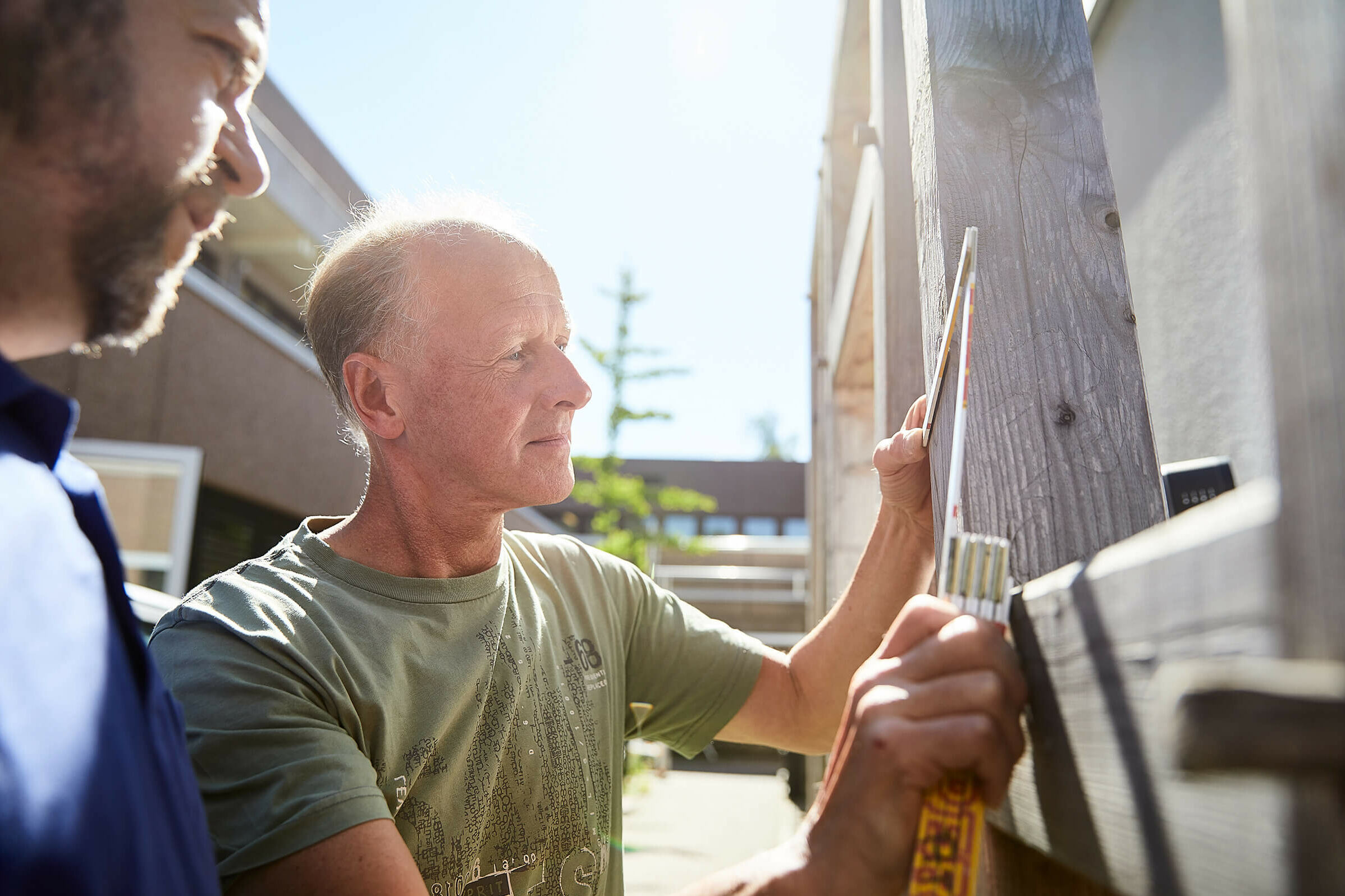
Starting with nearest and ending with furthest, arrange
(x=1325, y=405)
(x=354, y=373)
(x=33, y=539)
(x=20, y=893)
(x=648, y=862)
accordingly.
A: (x=1325, y=405) → (x=20, y=893) → (x=33, y=539) → (x=354, y=373) → (x=648, y=862)

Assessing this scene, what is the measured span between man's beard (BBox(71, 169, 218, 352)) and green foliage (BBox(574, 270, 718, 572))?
12.6m

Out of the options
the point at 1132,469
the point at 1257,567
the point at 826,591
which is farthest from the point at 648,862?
the point at 1257,567

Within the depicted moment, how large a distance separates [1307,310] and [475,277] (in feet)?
5.87

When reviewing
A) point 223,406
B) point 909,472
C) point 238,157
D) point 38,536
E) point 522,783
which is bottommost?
point 522,783

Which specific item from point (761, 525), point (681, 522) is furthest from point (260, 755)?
point (761, 525)

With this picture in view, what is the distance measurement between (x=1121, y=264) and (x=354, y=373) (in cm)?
162

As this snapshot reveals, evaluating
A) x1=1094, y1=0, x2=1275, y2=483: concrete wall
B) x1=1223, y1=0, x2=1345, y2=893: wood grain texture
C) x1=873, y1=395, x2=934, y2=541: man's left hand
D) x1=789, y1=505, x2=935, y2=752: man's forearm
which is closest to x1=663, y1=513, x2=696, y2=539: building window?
x1=1094, y1=0, x2=1275, y2=483: concrete wall

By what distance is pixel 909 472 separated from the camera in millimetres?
1407

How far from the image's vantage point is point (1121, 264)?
1.08 m

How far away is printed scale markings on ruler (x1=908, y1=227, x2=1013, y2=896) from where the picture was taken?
740 millimetres

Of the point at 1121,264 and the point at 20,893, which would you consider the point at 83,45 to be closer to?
the point at 20,893

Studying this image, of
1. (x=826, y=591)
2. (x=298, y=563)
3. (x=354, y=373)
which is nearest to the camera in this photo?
(x=298, y=563)

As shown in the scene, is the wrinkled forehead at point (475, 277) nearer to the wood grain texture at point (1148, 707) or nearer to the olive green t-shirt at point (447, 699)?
the olive green t-shirt at point (447, 699)

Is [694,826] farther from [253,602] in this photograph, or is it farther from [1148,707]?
[1148,707]
